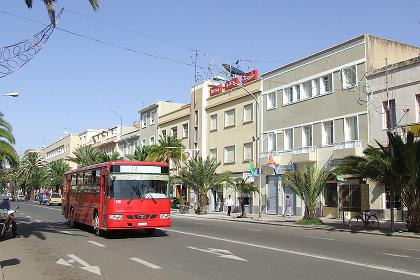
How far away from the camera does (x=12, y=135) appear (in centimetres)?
4225

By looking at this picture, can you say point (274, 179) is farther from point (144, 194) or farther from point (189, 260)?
point (189, 260)

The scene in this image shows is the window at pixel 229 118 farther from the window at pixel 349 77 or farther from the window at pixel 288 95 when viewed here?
the window at pixel 349 77

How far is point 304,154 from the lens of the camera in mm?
37406

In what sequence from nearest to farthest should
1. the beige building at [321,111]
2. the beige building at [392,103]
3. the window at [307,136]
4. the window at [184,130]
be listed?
the beige building at [392,103]
the beige building at [321,111]
the window at [307,136]
the window at [184,130]

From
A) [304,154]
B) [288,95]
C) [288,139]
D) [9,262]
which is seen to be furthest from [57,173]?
[9,262]

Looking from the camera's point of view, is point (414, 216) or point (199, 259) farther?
point (414, 216)

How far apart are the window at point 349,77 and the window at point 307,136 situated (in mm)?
4668

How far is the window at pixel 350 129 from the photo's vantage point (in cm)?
3400

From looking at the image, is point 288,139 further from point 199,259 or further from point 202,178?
point 199,259

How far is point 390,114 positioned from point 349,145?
364 centimetres

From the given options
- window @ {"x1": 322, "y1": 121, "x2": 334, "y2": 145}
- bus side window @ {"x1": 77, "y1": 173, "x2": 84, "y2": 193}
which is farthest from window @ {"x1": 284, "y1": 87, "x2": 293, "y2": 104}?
bus side window @ {"x1": 77, "y1": 173, "x2": 84, "y2": 193}

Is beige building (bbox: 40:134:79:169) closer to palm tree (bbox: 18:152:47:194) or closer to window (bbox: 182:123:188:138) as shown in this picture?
palm tree (bbox: 18:152:47:194)

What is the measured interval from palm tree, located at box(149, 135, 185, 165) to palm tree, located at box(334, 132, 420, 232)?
32411mm

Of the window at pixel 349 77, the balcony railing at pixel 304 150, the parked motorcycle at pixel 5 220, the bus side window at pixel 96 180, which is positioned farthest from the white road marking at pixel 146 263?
the balcony railing at pixel 304 150
